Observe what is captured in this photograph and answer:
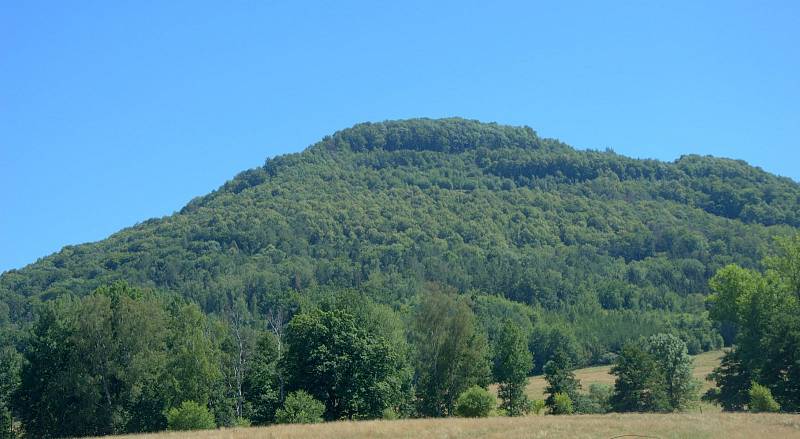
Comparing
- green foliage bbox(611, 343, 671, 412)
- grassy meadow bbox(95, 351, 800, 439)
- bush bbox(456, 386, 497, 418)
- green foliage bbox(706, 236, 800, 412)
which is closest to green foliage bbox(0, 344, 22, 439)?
Answer: grassy meadow bbox(95, 351, 800, 439)

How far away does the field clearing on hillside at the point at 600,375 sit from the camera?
350 ft

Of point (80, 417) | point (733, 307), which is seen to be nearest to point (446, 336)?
point (733, 307)

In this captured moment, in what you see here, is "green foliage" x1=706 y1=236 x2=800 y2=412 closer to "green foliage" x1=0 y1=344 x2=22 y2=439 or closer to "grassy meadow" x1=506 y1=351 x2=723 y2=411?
"grassy meadow" x1=506 y1=351 x2=723 y2=411

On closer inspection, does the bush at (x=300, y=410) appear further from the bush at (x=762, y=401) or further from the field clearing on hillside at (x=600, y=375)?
the field clearing on hillside at (x=600, y=375)

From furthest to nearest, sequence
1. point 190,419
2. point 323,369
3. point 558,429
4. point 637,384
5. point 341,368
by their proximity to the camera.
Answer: point 637,384
point 341,368
point 323,369
point 190,419
point 558,429

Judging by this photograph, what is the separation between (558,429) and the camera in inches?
1612

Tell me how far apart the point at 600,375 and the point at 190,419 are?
267 ft

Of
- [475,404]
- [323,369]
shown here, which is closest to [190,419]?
[323,369]

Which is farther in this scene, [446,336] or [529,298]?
[529,298]

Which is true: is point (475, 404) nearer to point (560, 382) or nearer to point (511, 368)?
point (560, 382)

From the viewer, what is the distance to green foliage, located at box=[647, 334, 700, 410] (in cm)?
7475

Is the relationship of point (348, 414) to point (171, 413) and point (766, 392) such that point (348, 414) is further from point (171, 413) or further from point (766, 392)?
point (766, 392)

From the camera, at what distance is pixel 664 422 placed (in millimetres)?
42406

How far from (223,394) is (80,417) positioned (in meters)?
11.1
